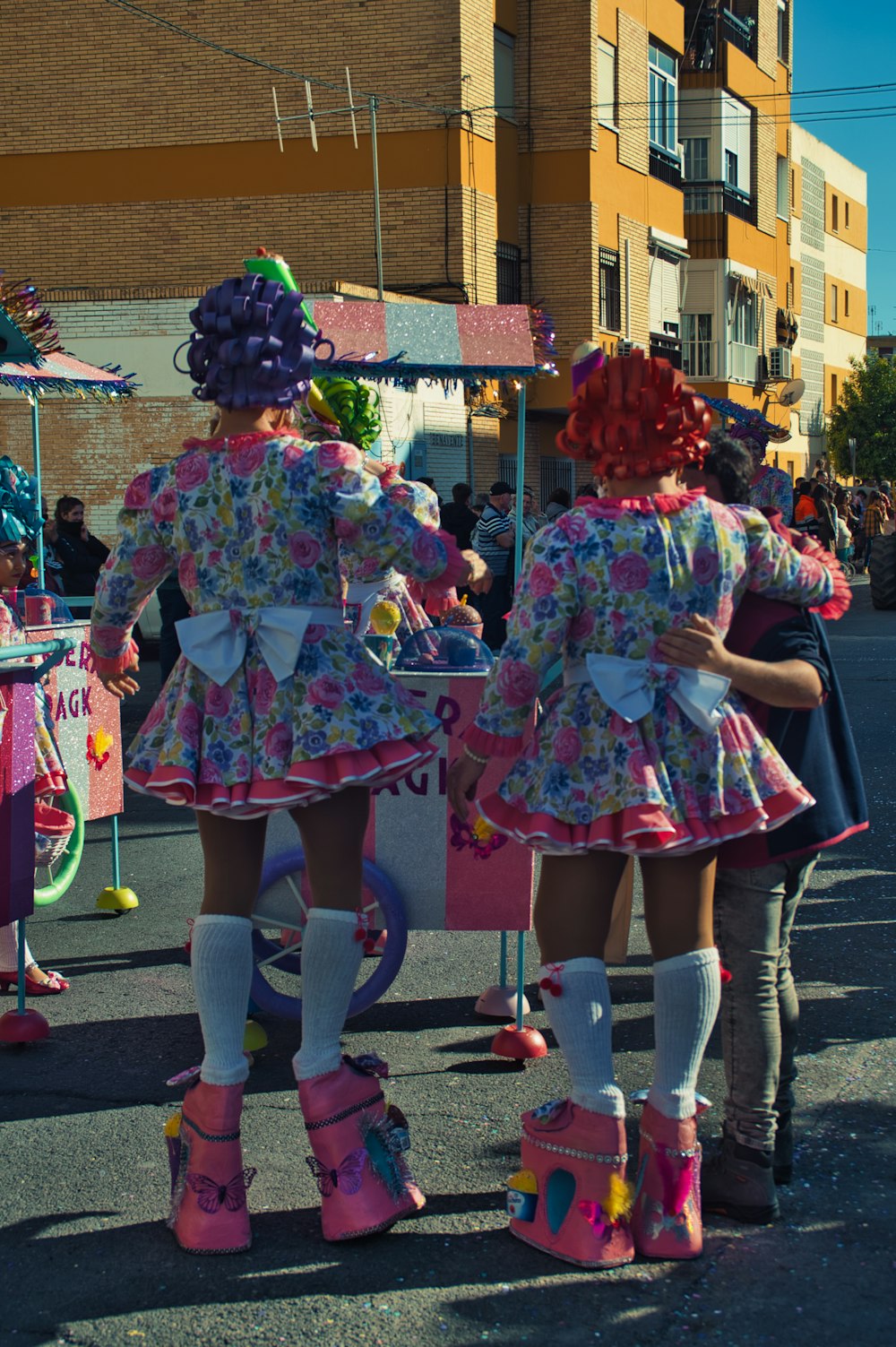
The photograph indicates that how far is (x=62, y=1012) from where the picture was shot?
16.5 feet

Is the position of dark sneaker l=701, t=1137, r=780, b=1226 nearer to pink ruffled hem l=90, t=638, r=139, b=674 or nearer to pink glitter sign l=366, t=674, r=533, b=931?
pink glitter sign l=366, t=674, r=533, b=931

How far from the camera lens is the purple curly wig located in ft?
11.4

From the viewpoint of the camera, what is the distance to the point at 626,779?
125 inches

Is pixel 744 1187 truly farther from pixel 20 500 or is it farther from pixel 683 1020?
pixel 20 500

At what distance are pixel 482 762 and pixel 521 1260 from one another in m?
1.10

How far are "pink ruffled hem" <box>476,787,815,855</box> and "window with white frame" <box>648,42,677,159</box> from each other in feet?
93.4

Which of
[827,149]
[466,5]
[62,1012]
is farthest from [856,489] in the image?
[62,1012]

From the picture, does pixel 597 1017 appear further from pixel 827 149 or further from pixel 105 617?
pixel 827 149

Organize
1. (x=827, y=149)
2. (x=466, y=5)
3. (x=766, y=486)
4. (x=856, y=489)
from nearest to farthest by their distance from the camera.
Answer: (x=766, y=486), (x=466, y=5), (x=856, y=489), (x=827, y=149)

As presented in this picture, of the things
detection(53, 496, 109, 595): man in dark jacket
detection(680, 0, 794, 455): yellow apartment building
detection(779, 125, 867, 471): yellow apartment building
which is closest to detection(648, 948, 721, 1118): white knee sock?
detection(53, 496, 109, 595): man in dark jacket

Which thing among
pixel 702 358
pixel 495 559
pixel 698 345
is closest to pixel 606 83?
pixel 698 345

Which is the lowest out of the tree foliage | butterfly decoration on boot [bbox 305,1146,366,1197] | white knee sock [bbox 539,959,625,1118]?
butterfly decoration on boot [bbox 305,1146,366,1197]

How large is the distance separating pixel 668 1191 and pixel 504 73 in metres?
25.0

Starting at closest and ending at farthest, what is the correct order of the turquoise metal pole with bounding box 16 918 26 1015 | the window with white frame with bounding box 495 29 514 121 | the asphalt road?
the asphalt road, the turquoise metal pole with bounding box 16 918 26 1015, the window with white frame with bounding box 495 29 514 121
